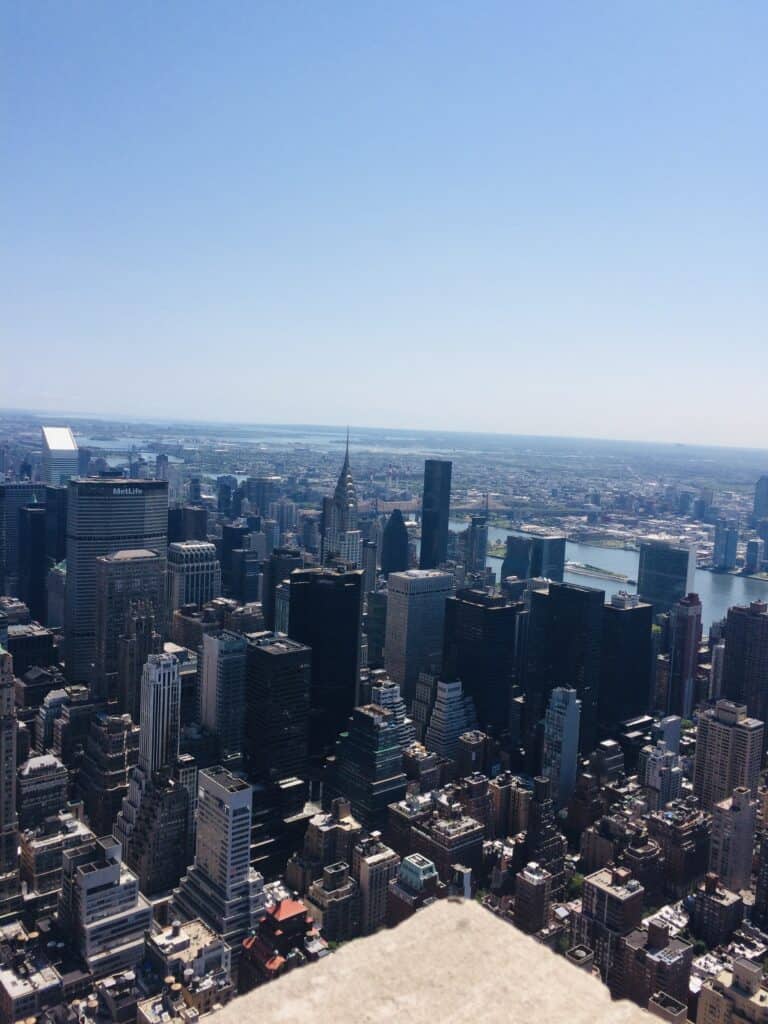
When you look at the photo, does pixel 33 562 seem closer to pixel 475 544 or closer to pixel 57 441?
pixel 475 544

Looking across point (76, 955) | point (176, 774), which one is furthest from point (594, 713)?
point (76, 955)

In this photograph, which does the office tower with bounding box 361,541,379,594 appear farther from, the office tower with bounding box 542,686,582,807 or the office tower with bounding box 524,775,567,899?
the office tower with bounding box 524,775,567,899

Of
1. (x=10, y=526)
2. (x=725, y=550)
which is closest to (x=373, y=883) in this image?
(x=10, y=526)

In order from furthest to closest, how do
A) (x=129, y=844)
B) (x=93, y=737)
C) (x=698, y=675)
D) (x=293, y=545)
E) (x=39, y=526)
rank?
(x=293, y=545), (x=39, y=526), (x=698, y=675), (x=93, y=737), (x=129, y=844)

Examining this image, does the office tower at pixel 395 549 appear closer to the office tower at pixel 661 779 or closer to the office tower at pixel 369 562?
the office tower at pixel 369 562

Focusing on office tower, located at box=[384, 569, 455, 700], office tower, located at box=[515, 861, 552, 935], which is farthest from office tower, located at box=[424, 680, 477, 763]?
office tower, located at box=[515, 861, 552, 935]

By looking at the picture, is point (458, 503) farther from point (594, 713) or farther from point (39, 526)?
point (594, 713)
